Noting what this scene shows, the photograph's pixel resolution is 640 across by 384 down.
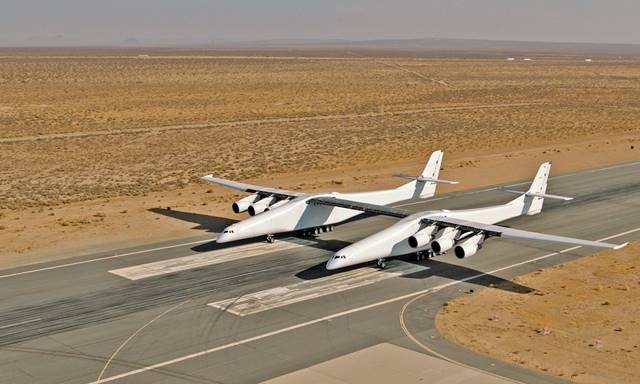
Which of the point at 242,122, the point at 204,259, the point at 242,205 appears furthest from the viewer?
the point at 242,122

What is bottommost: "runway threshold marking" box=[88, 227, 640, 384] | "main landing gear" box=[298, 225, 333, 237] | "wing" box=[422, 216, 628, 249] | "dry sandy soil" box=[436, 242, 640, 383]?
"dry sandy soil" box=[436, 242, 640, 383]

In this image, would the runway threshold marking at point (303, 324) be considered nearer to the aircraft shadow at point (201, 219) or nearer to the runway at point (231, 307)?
the runway at point (231, 307)

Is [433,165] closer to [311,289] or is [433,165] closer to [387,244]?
[387,244]

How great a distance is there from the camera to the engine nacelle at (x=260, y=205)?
148 feet

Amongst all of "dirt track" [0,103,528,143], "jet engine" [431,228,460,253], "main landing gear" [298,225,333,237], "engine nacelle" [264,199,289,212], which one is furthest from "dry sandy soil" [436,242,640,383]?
"dirt track" [0,103,528,143]

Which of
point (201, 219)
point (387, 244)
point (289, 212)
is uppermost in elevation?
point (289, 212)

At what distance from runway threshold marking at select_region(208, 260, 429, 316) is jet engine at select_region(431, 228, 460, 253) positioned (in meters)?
1.62

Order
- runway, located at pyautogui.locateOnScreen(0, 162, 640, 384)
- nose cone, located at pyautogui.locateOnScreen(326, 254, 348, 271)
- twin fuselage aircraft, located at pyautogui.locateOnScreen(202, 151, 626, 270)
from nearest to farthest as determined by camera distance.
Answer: runway, located at pyautogui.locateOnScreen(0, 162, 640, 384) < nose cone, located at pyautogui.locateOnScreen(326, 254, 348, 271) < twin fuselage aircraft, located at pyautogui.locateOnScreen(202, 151, 626, 270)

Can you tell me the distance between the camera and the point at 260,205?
45625mm

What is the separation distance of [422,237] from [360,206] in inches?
246

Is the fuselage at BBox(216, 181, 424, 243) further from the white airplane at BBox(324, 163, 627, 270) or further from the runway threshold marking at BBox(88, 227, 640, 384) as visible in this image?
the runway threshold marking at BBox(88, 227, 640, 384)

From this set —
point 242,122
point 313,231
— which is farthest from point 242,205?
point 242,122

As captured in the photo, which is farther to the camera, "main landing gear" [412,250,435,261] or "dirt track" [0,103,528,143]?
"dirt track" [0,103,528,143]

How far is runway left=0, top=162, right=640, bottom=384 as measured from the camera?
1049 inches
